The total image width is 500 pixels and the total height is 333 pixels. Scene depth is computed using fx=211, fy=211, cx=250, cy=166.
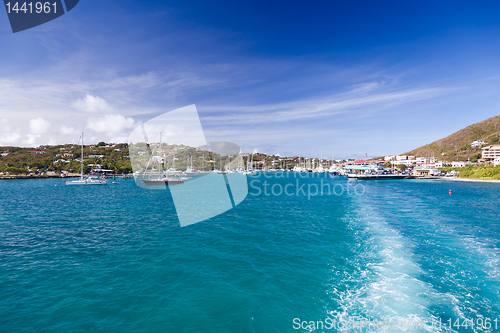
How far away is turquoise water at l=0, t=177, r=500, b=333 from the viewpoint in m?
8.18

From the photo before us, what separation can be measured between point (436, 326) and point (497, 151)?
196821 mm

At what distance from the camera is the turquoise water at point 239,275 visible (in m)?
8.18

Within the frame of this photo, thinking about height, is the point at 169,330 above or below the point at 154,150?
below

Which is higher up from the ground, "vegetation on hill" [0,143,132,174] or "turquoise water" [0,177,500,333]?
"vegetation on hill" [0,143,132,174]

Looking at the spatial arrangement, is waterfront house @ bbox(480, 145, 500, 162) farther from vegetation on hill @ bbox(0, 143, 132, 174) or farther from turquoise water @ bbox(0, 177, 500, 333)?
vegetation on hill @ bbox(0, 143, 132, 174)

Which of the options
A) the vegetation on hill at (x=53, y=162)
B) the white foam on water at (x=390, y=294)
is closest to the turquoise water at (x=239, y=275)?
the white foam on water at (x=390, y=294)

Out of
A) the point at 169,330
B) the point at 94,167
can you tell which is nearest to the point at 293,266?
the point at 169,330

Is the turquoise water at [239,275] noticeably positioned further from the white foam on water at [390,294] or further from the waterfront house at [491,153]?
the waterfront house at [491,153]

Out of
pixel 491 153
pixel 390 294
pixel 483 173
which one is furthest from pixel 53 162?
pixel 491 153

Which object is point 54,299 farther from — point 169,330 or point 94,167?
point 94,167

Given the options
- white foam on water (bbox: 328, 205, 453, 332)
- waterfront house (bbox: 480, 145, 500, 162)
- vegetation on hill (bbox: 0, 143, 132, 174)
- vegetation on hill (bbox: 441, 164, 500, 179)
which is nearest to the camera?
white foam on water (bbox: 328, 205, 453, 332)

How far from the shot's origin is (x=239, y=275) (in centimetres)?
1151

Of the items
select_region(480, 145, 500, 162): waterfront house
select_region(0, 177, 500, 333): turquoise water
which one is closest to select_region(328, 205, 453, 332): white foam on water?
select_region(0, 177, 500, 333): turquoise water

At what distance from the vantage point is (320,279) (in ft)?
36.4
